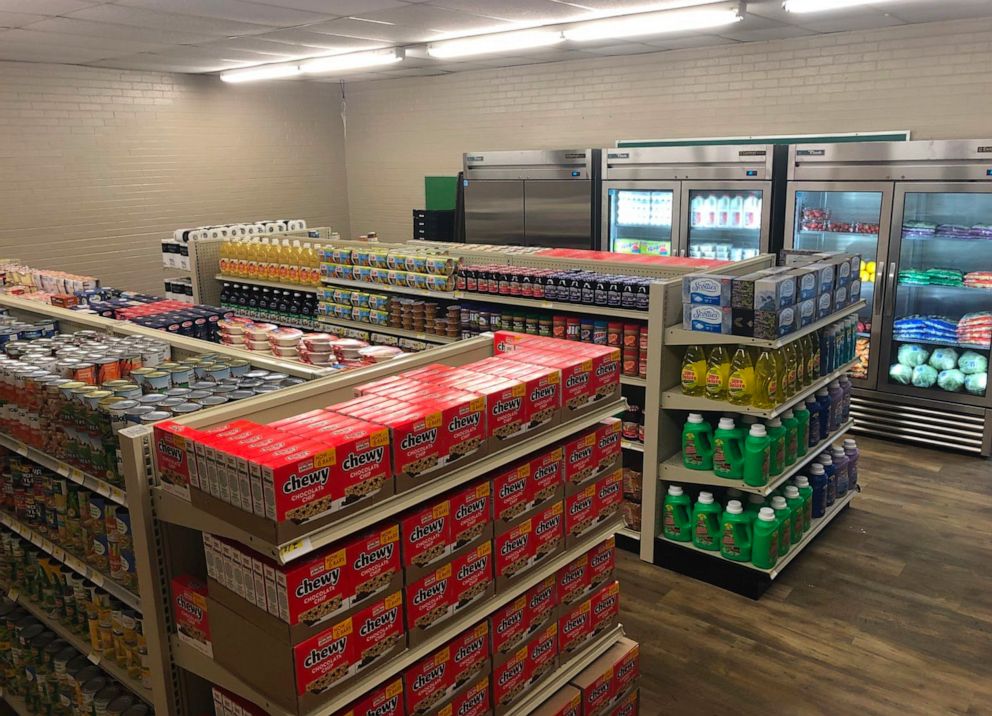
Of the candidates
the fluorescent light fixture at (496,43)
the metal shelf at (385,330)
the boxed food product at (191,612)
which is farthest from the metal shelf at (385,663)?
the fluorescent light fixture at (496,43)

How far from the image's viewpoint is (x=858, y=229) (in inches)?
275

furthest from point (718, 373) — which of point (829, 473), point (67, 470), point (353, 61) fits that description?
point (353, 61)

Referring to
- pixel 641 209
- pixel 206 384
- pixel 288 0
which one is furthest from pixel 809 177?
pixel 206 384

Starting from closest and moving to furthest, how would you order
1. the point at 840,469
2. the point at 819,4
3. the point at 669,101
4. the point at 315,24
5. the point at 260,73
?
the point at 840,469, the point at 819,4, the point at 315,24, the point at 669,101, the point at 260,73

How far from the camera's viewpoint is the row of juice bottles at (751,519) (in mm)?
4379

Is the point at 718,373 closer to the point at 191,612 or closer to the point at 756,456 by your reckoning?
the point at 756,456

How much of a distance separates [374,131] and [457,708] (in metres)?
10.2

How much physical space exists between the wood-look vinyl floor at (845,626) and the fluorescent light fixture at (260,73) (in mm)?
7040

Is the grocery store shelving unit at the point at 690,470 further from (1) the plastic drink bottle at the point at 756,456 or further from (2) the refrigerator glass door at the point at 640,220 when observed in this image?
(2) the refrigerator glass door at the point at 640,220

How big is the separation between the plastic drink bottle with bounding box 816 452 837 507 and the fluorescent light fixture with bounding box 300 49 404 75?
5.83 meters

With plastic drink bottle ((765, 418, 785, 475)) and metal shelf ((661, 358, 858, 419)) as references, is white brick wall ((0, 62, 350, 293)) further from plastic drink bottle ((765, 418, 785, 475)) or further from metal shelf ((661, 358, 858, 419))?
plastic drink bottle ((765, 418, 785, 475))

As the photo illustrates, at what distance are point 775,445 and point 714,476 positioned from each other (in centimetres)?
38

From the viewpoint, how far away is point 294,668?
6.55 ft

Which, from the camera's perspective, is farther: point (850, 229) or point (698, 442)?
point (850, 229)
